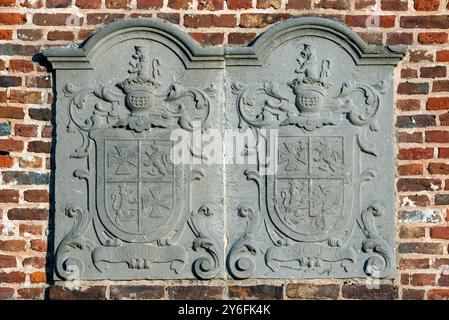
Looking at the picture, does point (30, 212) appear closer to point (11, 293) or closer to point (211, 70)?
point (11, 293)

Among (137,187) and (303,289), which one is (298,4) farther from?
(303,289)

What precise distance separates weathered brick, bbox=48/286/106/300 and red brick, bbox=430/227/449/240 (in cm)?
175

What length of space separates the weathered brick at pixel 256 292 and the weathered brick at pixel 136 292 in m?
0.38

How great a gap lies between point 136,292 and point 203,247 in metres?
0.42

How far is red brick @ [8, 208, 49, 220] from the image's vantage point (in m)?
5.41

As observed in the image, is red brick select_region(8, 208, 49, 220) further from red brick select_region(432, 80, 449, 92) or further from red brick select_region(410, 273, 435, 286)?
red brick select_region(432, 80, 449, 92)

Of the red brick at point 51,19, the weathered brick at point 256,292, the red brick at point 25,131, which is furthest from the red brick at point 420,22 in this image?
the red brick at point 25,131

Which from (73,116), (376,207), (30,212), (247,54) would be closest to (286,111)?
(247,54)

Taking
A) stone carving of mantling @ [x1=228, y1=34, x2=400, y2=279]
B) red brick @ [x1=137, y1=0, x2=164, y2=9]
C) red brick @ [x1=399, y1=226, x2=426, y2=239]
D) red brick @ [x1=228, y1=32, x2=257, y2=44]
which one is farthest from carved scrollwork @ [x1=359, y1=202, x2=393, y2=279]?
red brick @ [x1=137, y1=0, x2=164, y2=9]

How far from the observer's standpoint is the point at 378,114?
5.39m

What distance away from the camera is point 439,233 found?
538cm

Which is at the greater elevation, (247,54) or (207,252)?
(247,54)

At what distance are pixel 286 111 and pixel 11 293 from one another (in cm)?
174

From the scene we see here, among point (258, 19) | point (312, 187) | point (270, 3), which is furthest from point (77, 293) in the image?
point (270, 3)
